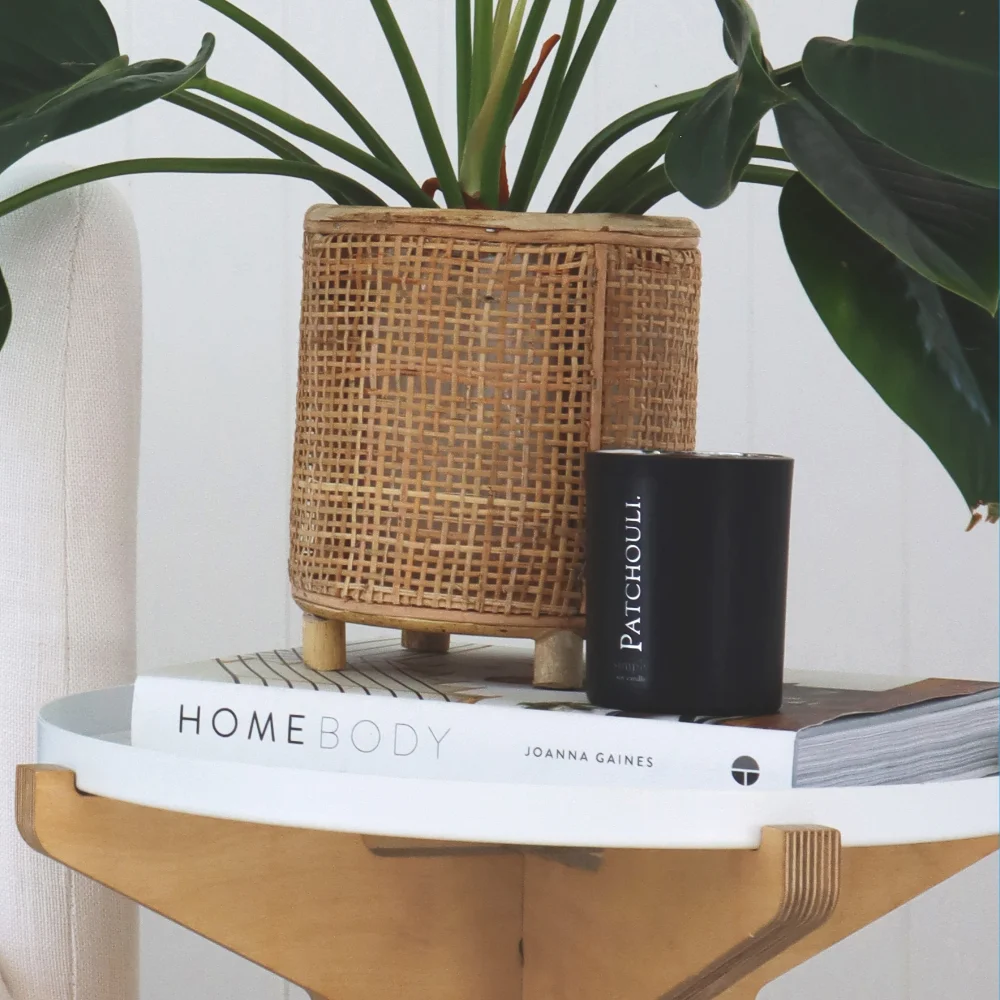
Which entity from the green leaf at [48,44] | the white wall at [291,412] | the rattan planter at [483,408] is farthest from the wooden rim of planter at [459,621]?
the white wall at [291,412]

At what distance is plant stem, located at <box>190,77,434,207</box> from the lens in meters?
0.71

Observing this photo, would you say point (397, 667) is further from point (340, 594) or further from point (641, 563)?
point (641, 563)

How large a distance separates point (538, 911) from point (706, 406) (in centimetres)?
62

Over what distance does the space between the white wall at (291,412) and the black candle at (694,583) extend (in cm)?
74

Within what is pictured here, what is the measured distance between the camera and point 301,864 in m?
0.76

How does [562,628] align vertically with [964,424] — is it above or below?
below

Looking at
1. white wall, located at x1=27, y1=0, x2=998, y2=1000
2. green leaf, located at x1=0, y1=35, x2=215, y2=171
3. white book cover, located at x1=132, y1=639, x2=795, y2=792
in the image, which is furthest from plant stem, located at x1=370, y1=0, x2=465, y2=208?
white wall, located at x1=27, y1=0, x2=998, y2=1000

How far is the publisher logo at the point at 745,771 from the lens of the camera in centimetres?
55

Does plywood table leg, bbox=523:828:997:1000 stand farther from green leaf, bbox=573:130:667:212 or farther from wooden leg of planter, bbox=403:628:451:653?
green leaf, bbox=573:130:667:212

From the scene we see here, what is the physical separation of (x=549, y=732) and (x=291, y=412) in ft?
2.72

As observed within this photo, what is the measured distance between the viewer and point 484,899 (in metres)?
0.84

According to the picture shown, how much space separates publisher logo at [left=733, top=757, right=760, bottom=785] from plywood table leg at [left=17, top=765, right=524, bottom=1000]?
0.25 meters

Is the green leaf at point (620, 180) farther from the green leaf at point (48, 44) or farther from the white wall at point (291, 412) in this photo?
the white wall at point (291, 412)

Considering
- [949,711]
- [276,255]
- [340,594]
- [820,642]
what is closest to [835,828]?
[949,711]
